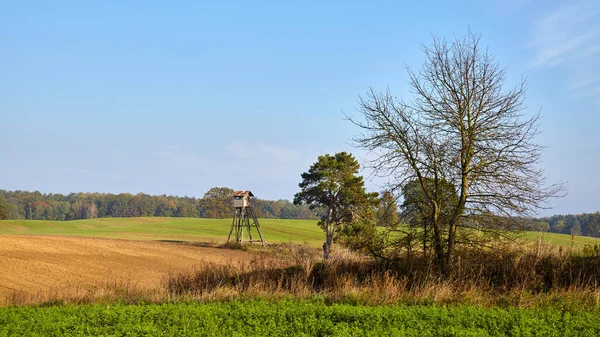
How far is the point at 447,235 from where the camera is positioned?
54.2ft

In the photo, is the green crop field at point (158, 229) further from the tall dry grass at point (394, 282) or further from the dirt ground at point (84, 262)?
the tall dry grass at point (394, 282)

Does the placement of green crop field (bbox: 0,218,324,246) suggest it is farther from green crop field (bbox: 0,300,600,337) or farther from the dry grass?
green crop field (bbox: 0,300,600,337)

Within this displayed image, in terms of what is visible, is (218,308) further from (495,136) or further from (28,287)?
(28,287)

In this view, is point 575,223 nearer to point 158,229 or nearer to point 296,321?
point 158,229

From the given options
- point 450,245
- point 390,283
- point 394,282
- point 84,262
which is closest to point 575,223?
point 84,262

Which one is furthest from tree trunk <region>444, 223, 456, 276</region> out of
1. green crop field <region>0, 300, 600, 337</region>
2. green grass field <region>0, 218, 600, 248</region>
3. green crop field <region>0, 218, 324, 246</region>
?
green crop field <region>0, 218, 324, 246</region>

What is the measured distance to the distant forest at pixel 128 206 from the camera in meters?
120

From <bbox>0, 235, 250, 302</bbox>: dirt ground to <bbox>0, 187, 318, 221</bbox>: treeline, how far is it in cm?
6947

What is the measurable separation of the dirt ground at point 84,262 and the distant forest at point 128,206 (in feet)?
213

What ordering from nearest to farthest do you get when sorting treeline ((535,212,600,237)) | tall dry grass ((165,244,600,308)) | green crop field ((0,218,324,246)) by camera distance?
tall dry grass ((165,244,600,308)) < treeline ((535,212,600,237)) < green crop field ((0,218,324,246))

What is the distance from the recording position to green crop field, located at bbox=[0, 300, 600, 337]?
9797 mm

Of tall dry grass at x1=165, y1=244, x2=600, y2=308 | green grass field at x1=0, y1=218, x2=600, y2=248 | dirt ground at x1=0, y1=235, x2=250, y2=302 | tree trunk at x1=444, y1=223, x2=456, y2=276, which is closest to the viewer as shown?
tall dry grass at x1=165, y1=244, x2=600, y2=308

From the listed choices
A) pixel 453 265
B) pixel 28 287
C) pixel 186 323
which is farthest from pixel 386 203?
pixel 28 287

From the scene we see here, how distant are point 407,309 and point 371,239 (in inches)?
221
